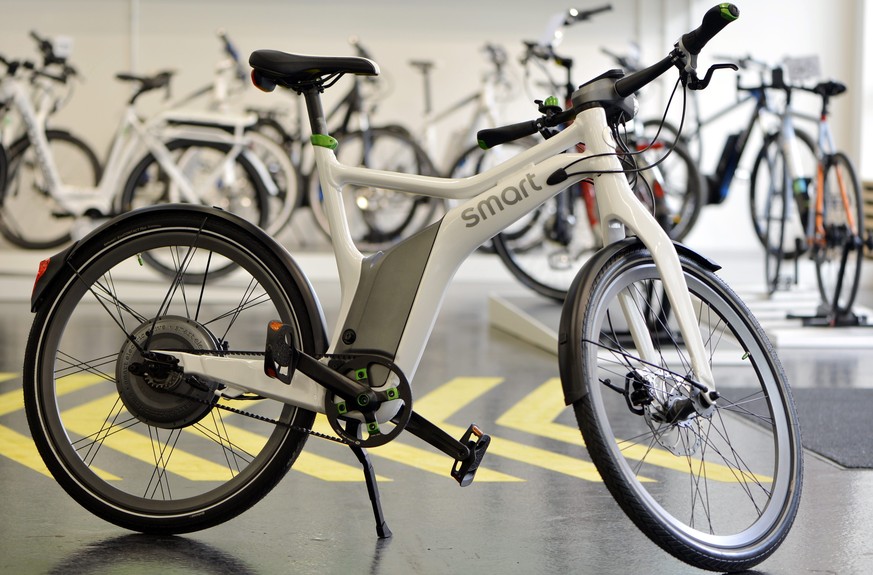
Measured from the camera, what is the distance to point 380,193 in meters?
6.93

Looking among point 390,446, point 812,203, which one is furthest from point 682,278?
point 812,203

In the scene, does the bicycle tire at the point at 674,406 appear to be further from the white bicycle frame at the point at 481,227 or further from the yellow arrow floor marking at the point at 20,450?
the yellow arrow floor marking at the point at 20,450

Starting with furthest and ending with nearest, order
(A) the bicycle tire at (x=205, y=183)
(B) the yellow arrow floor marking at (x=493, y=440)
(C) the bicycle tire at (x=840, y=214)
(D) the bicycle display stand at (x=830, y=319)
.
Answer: (A) the bicycle tire at (x=205, y=183) → (D) the bicycle display stand at (x=830, y=319) → (C) the bicycle tire at (x=840, y=214) → (B) the yellow arrow floor marking at (x=493, y=440)

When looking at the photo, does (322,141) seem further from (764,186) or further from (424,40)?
(424,40)

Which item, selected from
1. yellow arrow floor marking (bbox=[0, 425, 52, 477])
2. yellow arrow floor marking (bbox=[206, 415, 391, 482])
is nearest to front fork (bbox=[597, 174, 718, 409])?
yellow arrow floor marking (bbox=[206, 415, 391, 482])

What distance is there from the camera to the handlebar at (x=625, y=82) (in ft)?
6.02

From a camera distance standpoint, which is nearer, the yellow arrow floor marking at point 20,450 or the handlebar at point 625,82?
the handlebar at point 625,82

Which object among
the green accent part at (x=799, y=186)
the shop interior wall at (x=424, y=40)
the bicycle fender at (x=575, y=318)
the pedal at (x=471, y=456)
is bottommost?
the pedal at (x=471, y=456)

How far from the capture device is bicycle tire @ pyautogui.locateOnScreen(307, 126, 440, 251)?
691cm

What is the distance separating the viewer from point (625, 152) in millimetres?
1969

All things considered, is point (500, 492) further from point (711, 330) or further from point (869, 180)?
point (869, 180)

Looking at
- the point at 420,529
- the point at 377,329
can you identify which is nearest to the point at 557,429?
the point at 420,529

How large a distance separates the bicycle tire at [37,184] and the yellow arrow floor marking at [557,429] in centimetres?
399

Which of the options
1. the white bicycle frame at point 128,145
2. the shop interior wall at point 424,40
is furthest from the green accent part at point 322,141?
the shop interior wall at point 424,40
